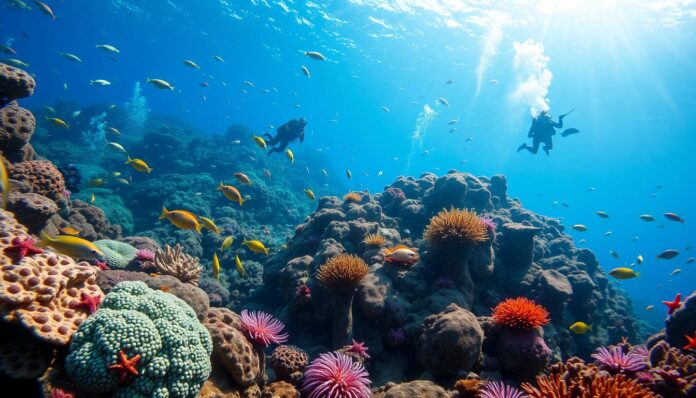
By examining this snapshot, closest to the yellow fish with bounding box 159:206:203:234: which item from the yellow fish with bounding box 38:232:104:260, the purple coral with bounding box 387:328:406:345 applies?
the yellow fish with bounding box 38:232:104:260

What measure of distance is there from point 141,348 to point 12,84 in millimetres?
6835

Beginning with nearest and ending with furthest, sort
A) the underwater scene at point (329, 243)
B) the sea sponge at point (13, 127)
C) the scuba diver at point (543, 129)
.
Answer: the underwater scene at point (329, 243), the sea sponge at point (13, 127), the scuba diver at point (543, 129)

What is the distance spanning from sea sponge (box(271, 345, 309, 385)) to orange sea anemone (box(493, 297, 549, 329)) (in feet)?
10.4

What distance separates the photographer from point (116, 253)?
6945 millimetres

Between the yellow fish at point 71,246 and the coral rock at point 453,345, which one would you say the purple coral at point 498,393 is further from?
the yellow fish at point 71,246

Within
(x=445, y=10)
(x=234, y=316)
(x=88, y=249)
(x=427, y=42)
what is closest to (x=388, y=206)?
(x=234, y=316)

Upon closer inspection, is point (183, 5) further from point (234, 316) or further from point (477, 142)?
point (477, 142)

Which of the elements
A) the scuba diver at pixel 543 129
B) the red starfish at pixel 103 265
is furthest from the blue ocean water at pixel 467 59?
the red starfish at pixel 103 265

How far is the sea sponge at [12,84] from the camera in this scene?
20.3 feet

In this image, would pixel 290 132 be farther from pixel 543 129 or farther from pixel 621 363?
pixel 621 363

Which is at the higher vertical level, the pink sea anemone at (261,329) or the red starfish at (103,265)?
the pink sea anemone at (261,329)

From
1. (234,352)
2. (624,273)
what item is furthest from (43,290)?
(624,273)

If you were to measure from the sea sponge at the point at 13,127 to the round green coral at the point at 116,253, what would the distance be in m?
2.91

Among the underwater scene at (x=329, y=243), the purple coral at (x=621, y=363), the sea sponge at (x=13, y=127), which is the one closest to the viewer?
the underwater scene at (x=329, y=243)
